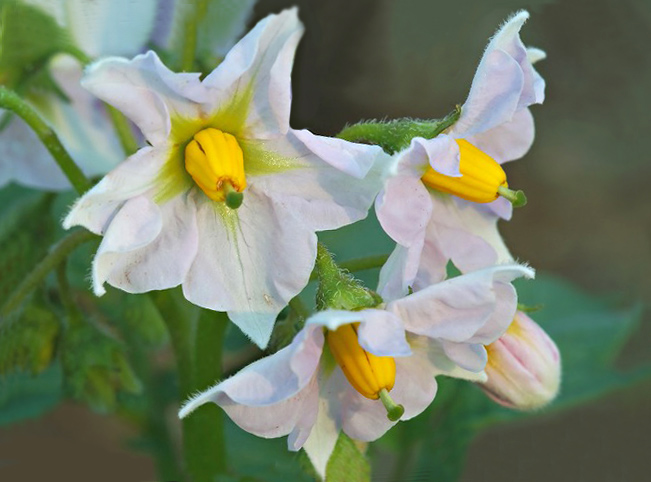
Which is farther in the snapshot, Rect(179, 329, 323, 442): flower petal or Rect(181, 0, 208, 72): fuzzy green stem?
Rect(181, 0, 208, 72): fuzzy green stem

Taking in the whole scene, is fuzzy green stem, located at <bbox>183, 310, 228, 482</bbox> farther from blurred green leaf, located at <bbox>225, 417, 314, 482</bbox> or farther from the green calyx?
the green calyx

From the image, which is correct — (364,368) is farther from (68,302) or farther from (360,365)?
(68,302)

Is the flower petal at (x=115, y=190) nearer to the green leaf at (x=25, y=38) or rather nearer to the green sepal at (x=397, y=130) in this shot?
the green sepal at (x=397, y=130)

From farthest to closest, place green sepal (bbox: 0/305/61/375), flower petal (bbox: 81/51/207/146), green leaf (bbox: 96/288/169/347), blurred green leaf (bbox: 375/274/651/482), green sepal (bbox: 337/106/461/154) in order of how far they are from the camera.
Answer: blurred green leaf (bbox: 375/274/651/482), green leaf (bbox: 96/288/169/347), green sepal (bbox: 0/305/61/375), green sepal (bbox: 337/106/461/154), flower petal (bbox: 81/51/207/146)

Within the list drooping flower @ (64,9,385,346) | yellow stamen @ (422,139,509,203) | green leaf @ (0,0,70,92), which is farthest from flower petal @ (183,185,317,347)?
green leaf @ (0,0,70,92)

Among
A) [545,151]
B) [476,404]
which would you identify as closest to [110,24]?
[476,404]
